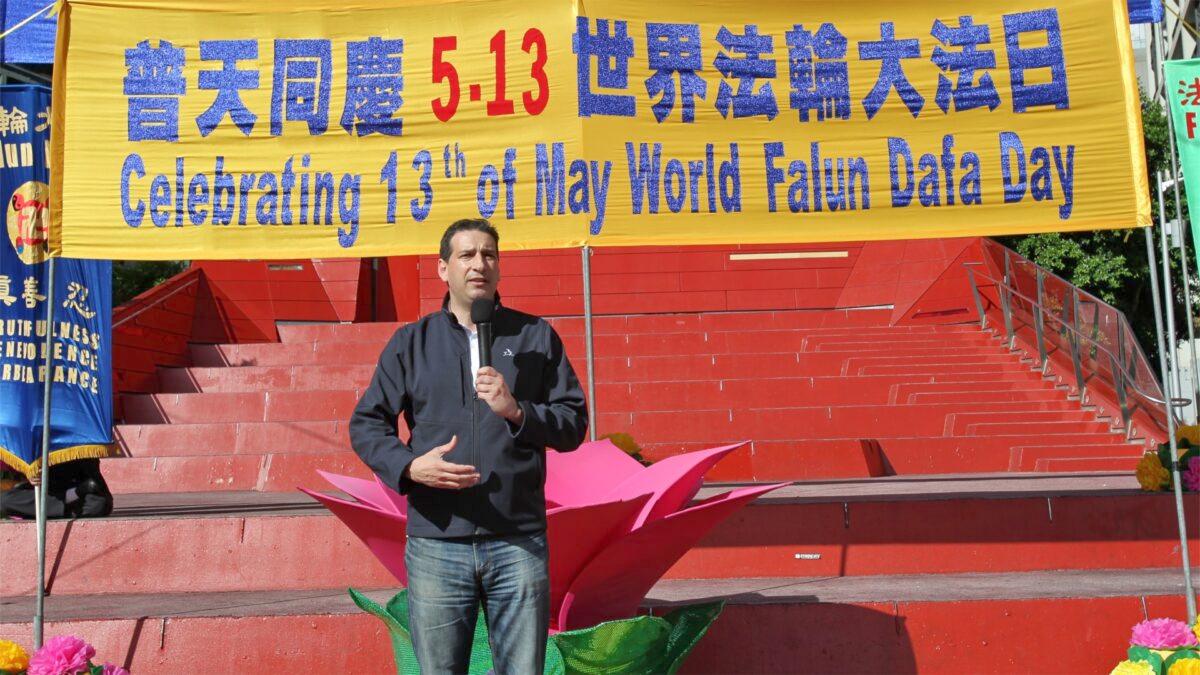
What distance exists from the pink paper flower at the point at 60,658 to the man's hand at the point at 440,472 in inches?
82.6

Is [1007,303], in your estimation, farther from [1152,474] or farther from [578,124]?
[578,124]

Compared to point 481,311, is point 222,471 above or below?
below

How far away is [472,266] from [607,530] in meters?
1.24

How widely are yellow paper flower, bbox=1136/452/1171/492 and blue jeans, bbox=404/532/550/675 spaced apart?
4829mm

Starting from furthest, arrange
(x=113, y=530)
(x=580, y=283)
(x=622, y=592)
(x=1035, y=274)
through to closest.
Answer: (x=580, y=283) < (x=1035, y=274) < (x=113, y=530) < (x=622, y=592)

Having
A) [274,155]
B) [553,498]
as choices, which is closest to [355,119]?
[274,155]

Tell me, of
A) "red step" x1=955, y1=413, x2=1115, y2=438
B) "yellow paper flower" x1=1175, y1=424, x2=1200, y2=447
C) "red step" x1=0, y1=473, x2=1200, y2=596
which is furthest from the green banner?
"red step" x1=955, y1=413, x2=1115, y2=438

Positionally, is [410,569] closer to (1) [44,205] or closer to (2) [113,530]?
(2) [113,530]

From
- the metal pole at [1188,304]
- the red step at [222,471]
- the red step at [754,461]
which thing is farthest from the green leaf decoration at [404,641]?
the red step at [222,471]

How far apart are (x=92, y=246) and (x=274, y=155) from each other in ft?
3.19

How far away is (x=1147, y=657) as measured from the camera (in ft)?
13.5

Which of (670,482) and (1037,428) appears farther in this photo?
(1037,428)

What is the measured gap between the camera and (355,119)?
5.62 metres

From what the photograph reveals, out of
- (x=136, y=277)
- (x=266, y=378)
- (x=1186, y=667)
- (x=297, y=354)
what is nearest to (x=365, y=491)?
(x=1186, y=667)
